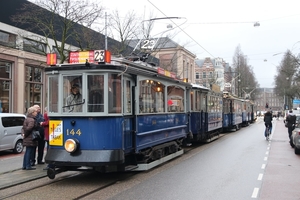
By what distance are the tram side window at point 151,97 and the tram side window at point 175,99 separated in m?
0.70

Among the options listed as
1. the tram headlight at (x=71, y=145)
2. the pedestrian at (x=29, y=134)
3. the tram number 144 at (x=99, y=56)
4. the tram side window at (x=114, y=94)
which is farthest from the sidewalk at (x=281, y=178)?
the pedestrian at (x=29, y=134)

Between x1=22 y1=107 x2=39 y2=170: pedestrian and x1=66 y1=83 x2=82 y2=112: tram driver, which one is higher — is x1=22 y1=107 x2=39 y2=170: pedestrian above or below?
below

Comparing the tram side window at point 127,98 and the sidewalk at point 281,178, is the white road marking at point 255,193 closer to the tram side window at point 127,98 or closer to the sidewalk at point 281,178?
the sidewalk at point 281,178

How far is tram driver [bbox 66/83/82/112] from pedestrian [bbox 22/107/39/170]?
2.16 m

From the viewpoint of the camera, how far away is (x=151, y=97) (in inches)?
371

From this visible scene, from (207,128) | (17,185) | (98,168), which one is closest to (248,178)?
(98,168)

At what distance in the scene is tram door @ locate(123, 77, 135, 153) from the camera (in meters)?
7.97

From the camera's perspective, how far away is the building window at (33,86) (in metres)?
22.8

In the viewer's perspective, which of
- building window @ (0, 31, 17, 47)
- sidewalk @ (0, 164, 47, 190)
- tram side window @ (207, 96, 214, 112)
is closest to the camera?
sidewalk @ (0, 164, 47, 190)

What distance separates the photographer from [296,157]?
1230 cm

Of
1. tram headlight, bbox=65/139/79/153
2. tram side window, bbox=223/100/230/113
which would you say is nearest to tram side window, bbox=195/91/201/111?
tram side window, bbox=223/100/230/113

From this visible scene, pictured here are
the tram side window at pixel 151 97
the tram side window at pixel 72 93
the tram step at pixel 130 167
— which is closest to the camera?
the tram side window at pixel 72 93

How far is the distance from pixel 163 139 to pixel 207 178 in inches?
93.3

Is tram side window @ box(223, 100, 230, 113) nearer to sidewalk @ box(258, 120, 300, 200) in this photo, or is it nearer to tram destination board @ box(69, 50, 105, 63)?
sidewalk @ box(258, 120, 300, 200)
